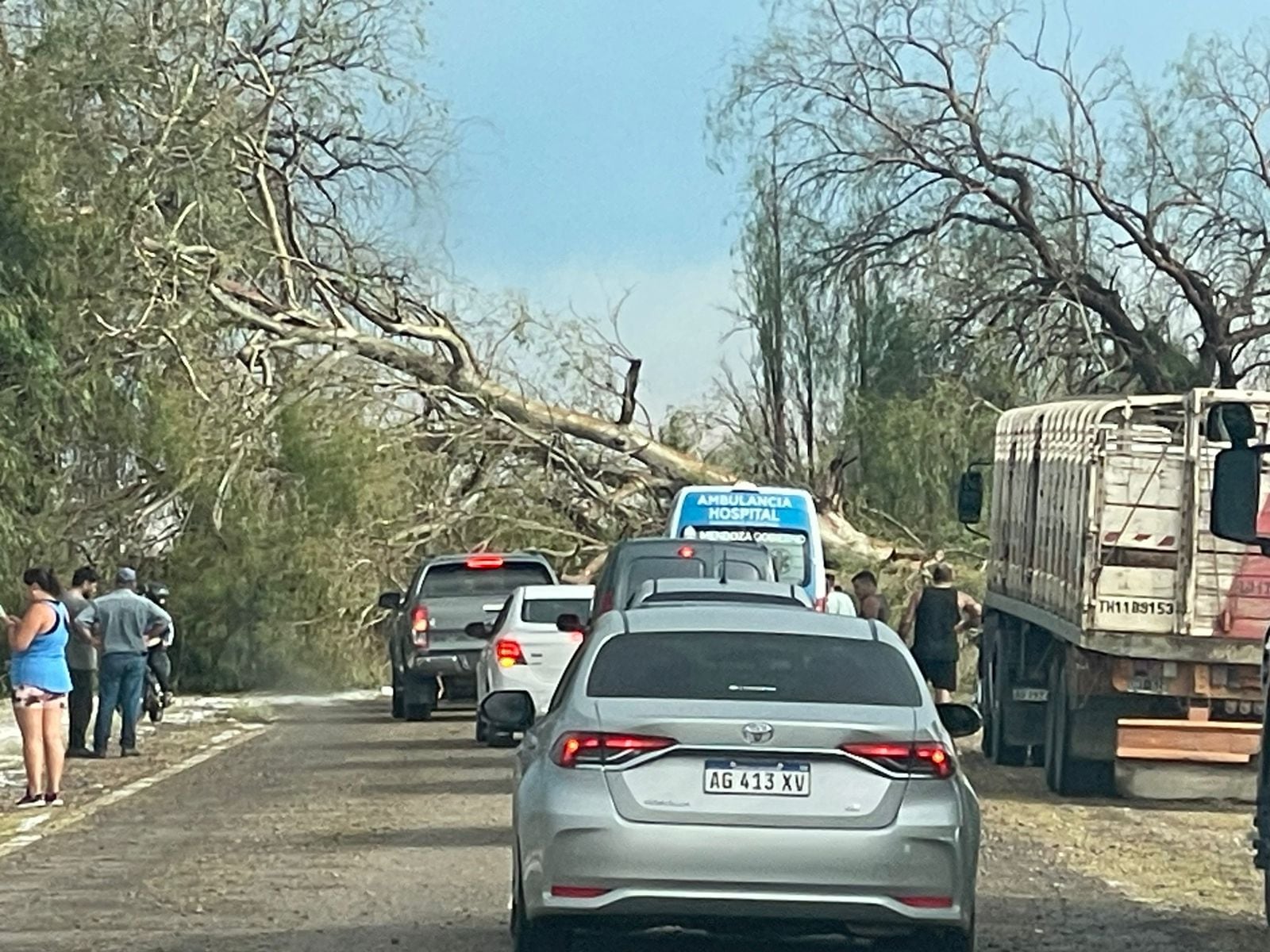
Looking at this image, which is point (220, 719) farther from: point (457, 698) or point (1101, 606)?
point (1101, 606)

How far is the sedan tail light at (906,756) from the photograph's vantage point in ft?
30.8

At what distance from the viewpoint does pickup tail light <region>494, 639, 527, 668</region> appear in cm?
2200

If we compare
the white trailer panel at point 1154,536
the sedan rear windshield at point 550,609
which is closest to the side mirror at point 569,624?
the sedan rear windshield at point 550,609

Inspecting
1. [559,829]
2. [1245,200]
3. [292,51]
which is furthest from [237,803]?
[1245,200]

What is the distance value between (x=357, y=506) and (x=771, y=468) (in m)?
7.49

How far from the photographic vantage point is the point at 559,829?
30.6 ft

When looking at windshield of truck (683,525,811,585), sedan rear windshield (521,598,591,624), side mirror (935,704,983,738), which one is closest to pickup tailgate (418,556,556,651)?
windshield of truck (683,525,811,585)

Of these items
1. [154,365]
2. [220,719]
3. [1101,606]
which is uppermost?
[154,365]

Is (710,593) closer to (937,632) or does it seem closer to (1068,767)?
(1068,767)

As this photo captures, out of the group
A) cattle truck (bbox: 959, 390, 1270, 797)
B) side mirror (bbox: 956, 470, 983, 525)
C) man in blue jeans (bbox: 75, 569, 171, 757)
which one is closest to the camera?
cattle truck (bbox: 959, 390, 1270, 797)

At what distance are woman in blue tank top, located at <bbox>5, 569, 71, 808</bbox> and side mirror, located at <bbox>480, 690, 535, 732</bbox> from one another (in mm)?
7474

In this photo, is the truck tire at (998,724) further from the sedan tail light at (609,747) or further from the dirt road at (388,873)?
the sedan tail light at (609,747)

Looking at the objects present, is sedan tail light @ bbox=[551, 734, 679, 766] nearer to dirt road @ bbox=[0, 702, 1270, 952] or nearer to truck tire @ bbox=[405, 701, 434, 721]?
dirt road @ bbox=[0, 702, 1270, 952]

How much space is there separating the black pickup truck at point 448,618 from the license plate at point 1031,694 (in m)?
7.39
